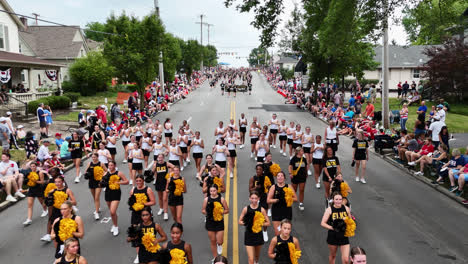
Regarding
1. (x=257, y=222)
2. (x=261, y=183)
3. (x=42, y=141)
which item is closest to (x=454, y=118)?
(x=261, y=183)

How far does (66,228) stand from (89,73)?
34751 millimetres

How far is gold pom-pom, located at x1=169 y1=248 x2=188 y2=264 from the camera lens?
535 centimetres

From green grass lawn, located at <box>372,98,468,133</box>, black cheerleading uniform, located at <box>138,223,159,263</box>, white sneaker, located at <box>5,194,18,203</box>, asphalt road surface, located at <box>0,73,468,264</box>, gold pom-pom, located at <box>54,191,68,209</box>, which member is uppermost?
green grass lawn, located at <box>372,98,468,133</box>

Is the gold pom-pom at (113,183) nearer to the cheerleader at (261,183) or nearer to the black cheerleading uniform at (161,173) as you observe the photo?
the black cheerleading uniform at (161,173)

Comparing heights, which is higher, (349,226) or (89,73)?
(89,73)

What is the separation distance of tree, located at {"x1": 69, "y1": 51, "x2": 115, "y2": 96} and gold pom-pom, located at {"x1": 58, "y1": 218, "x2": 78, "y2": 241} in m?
33.6

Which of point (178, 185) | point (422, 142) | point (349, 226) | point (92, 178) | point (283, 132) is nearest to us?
point (349, 226)

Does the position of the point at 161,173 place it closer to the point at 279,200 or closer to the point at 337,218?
the point at 279,200

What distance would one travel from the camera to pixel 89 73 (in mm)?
37938

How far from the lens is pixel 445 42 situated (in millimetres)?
26188

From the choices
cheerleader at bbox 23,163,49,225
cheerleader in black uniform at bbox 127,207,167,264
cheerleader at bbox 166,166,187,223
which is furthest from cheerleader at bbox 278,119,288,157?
cheerleader in black uniform at bbox 127,207,167,264

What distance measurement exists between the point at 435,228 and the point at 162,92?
1172 inches

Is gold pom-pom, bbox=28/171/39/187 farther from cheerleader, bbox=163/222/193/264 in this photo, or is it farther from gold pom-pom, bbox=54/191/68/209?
cheerleader, bbox=163/222/193/264

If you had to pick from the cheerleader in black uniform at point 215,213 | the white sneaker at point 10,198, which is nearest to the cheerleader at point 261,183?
the cheerleader in black uniform at point 215,213
